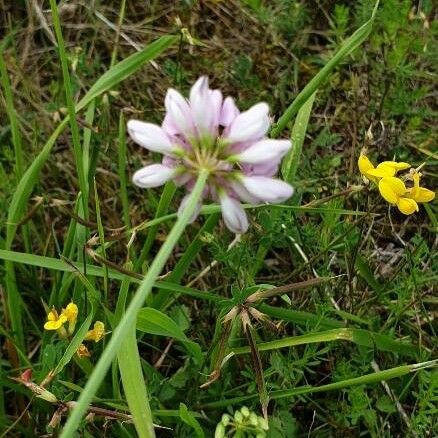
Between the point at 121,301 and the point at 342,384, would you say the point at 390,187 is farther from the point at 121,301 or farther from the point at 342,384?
the point at 121,301

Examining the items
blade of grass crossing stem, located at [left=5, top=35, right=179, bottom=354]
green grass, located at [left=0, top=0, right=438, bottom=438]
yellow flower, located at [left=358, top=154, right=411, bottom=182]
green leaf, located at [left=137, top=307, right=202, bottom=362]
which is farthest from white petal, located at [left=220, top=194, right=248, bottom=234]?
blade of grass crossing stem, located at [left=5, top=35, right=179, bottom=354]

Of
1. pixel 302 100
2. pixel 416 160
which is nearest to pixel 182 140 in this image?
Result: pixel 302 100

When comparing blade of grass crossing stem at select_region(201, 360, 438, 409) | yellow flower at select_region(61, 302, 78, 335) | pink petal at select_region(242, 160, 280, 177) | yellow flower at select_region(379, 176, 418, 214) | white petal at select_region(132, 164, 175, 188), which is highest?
white petal at select_region(132, 164, 175, 188)

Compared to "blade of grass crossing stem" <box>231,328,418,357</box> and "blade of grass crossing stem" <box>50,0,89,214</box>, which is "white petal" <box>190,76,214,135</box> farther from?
"blade of grass crossing stem" <box>231,328,418,357</box>

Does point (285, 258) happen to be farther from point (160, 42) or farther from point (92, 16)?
point (92, 16)

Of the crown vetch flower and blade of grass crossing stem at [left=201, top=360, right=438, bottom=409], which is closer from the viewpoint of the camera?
the crown vetch flower

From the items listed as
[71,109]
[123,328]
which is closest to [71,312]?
[71,109]
